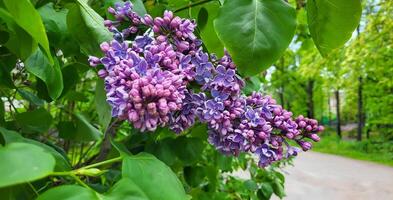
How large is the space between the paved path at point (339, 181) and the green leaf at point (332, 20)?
8.94 metres

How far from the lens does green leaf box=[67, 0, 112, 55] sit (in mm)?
870

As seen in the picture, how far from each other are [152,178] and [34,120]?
2.77 ft

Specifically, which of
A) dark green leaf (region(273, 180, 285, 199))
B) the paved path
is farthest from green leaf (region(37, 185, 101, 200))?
the paved path

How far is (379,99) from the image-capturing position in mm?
18156

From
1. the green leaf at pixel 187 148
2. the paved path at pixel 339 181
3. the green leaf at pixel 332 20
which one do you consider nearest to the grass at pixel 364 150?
the paved path at pixel 339 181

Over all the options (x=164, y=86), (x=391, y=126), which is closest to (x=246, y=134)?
(x=164, y=86)

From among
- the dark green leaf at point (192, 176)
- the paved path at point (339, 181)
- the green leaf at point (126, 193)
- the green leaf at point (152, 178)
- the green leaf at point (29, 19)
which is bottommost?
the paved path at point (339, 181)

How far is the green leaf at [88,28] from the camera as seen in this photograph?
87 cm

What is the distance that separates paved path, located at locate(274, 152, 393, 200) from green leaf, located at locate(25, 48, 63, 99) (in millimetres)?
8941

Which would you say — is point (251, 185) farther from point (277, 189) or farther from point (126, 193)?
point (126, 193)

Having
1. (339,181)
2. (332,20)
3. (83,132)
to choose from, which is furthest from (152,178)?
(339,181)

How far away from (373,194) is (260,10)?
395 inches

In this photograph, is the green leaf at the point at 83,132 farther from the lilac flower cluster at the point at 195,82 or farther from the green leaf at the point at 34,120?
the lilac flower cluster at the point at 195,82

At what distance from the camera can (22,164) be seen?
454 millimetres
